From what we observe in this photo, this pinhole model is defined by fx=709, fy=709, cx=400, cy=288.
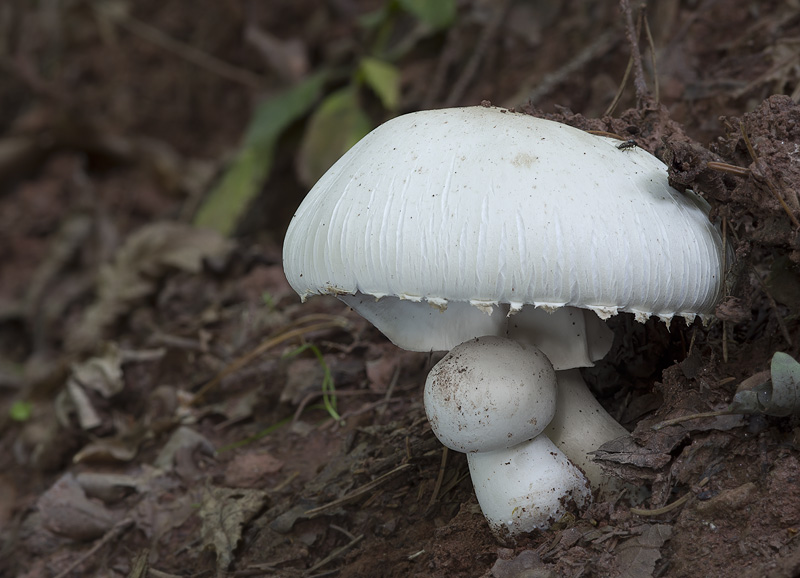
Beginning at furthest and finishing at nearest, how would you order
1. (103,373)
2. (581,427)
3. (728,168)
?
(103,373) < (581,427) < (728,168)

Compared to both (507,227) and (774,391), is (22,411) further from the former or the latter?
(774,391)

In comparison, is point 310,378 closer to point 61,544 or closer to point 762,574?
point 61,544

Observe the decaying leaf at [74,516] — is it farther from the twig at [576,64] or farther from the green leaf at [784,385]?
the twig at [576,64]

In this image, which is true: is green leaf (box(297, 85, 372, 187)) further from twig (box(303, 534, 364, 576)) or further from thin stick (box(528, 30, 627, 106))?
twig (box(303, 534, 364, 576))

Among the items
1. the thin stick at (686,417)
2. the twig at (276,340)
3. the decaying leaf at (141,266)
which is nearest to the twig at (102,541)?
the twig at (276,340)

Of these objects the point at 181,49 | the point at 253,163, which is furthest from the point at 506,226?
the point at 181,49

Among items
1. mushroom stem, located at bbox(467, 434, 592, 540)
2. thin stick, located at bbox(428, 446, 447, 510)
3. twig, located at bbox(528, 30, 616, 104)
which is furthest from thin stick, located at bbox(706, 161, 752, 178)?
twig, located at bbox(528, 30, 616, 104)
